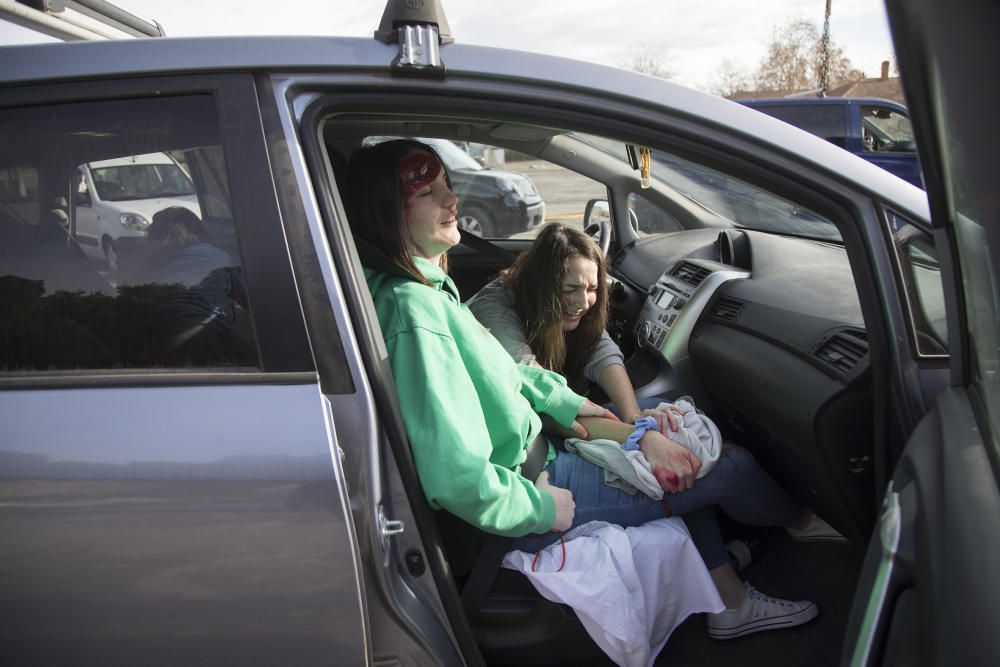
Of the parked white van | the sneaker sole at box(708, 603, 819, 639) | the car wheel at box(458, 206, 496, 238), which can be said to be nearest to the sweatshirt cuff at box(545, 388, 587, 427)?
the sneaker sole at box(708, 603, 819, 639)

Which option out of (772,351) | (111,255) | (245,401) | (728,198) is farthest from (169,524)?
(728,198)

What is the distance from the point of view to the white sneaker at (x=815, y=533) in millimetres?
2426

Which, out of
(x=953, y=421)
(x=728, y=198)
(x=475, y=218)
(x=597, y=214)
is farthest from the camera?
(x=475, y=218)

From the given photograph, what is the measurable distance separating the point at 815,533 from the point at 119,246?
7.26ft

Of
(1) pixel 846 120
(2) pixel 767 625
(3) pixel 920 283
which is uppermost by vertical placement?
(1) pixel 846 120

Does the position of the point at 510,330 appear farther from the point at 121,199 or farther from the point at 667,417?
the point at 121,199

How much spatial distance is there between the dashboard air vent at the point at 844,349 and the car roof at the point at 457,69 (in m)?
0.43

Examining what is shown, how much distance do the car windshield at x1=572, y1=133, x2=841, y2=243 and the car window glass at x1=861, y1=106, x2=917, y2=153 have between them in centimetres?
620

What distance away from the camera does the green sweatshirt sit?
1.46m

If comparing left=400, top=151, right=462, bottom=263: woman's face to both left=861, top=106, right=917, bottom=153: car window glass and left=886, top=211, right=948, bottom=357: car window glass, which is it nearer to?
left=886, top=211, right=948, bottom=357: car window glass

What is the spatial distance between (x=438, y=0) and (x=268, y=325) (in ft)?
2.30

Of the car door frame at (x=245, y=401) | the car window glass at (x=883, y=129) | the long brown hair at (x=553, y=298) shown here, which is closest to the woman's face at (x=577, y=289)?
the long brown hair at (x=553, y=298)

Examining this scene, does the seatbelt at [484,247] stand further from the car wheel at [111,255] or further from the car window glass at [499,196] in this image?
the car wheel at [111,255]

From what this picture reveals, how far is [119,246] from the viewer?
1.33m
